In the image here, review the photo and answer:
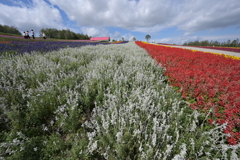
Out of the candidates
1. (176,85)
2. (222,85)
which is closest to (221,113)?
(222,85)

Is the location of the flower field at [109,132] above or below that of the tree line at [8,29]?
below

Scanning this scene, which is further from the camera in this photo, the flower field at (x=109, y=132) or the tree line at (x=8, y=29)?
the tree line at (x=8, y=29)

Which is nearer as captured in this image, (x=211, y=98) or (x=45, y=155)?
(x=45, y=155)

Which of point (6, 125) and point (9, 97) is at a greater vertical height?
point (9, 97)

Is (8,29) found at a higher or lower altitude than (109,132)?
higher

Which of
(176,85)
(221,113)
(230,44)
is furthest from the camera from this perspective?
(230,44)

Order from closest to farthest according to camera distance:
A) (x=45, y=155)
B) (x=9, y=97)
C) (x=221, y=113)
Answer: (x=45, y=155) < (x=221, y=113) < (x=9, y=97)

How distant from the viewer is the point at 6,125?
2379 mm

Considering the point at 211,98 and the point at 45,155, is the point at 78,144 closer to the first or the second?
the point at 45,155

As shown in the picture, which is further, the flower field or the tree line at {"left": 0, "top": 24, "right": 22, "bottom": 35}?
the tree line at {"left": 0, "top": 24, "right": 22, "bottom": 35}

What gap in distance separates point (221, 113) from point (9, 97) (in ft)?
18.2

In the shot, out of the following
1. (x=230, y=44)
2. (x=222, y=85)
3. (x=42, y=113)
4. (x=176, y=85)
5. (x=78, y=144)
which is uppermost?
(x=230, y=44)

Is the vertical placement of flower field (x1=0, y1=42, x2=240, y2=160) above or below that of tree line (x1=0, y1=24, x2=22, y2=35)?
below

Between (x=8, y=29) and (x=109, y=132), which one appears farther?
(x=8, y=29)
